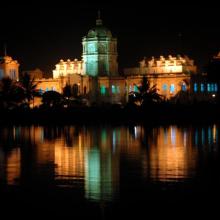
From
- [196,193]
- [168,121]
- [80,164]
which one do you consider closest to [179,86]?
[168,121]

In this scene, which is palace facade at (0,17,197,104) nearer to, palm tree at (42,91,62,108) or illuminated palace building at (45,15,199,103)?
illuminated palace building at (45,15,199,103)

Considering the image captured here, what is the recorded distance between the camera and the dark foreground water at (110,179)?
19297mm

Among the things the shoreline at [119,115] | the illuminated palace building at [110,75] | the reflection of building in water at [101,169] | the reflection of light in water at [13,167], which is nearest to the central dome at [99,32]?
the illuminated palace building at [110,75]

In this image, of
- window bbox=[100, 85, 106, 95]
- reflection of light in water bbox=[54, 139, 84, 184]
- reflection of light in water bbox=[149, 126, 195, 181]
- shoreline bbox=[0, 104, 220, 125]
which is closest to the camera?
reflection of light in water bbox=[149, 126, 195, 181]

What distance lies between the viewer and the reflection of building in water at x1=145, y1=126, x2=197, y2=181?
25206 millimetres

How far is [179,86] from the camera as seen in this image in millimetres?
97750

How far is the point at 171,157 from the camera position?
101ft

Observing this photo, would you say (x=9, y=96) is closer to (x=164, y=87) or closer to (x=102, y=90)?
(x=102, y=90)

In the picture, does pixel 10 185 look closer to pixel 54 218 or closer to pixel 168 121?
pixel 54 218

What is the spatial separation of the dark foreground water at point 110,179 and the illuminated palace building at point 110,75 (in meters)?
59.2

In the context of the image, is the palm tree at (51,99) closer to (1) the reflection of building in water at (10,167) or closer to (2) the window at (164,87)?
(2) the window at (164,87)

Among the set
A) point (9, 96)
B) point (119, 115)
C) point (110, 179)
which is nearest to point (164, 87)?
point (9, 96)

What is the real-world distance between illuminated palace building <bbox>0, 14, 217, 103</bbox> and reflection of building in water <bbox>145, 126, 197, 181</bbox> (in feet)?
181

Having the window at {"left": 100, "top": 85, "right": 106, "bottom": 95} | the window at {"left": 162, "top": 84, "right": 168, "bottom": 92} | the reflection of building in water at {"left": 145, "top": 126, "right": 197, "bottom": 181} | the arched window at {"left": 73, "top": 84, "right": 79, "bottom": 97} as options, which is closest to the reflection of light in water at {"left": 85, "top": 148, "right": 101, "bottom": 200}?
the reflection of building in water at {"left": 145, "top": 126, "right": 197, "bottom": 181}
